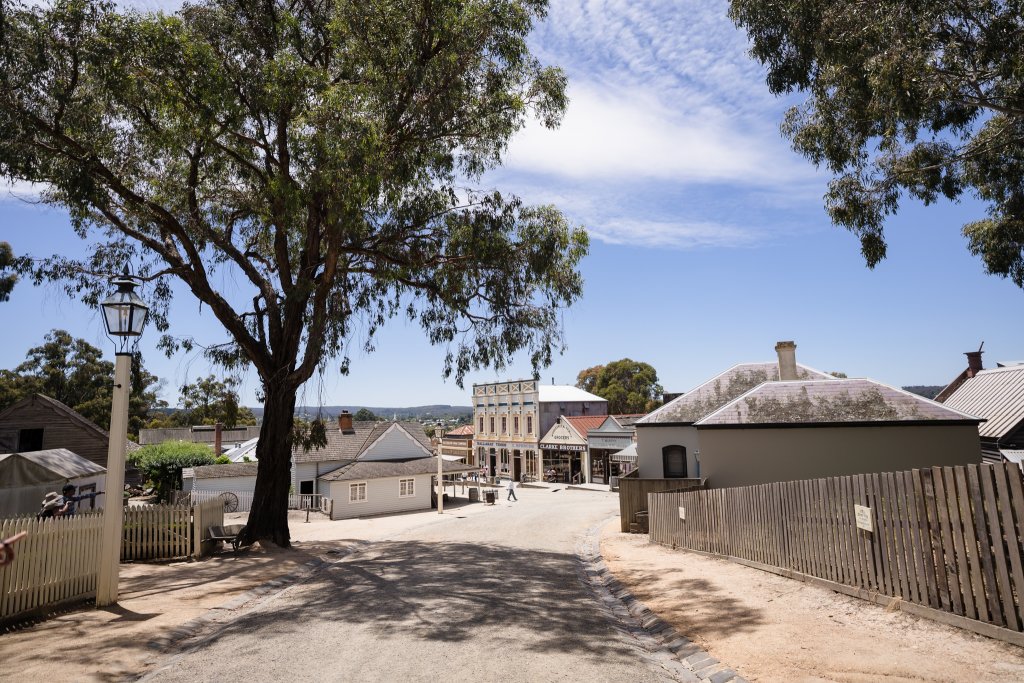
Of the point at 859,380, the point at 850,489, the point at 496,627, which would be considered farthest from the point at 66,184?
the point at 859,380

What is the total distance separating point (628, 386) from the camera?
79938mm

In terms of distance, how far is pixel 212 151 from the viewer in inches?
596

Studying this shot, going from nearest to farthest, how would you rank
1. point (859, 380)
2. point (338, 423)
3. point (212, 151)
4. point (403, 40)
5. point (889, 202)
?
point (403, 40) < point (212, 151) < point (889, 202) < point (859, 380) < point (338, 423)

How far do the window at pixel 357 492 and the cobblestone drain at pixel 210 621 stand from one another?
59.3ft

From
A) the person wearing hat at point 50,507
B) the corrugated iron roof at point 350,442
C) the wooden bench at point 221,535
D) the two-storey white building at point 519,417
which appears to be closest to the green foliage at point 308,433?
the wooden bench at point 221,535

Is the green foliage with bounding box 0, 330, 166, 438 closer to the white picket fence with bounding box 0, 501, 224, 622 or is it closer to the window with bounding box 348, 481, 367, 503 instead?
the window with bounding box 348, 481, 367, 503

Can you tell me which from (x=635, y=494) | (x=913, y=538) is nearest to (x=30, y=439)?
(x=635, y=494)

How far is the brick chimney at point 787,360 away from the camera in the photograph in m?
22.0

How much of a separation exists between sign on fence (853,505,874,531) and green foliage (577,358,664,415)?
225 feet

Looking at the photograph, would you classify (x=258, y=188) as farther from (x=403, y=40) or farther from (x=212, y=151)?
(x=403, y=40)

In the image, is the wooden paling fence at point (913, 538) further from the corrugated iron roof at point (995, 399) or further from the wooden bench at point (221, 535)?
the corrugated iron roof at point (995, 399)

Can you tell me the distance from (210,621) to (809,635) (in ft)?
26.0

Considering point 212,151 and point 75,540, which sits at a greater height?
point 212,151

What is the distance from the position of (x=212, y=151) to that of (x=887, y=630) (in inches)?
661
